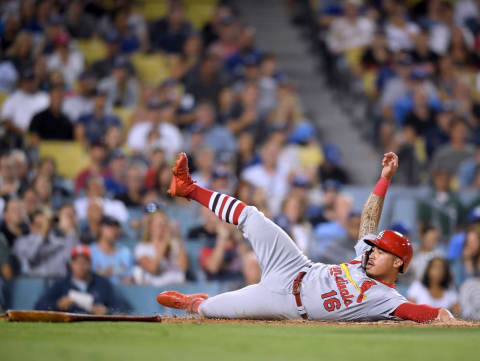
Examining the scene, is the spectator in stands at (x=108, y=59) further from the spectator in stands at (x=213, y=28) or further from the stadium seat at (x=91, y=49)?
the spectator in stands at (x=213, y=28)

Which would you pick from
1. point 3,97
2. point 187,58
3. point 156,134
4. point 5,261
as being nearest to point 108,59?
point 187,58

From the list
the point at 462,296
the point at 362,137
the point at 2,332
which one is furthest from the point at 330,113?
the point at 2,332

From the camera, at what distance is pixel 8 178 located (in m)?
9.39

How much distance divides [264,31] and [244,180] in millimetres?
5836

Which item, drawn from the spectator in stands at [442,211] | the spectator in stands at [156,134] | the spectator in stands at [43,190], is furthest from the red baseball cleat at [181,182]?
the spectator in stands at [442,211]

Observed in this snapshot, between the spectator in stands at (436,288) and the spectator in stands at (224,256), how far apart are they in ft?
5.90

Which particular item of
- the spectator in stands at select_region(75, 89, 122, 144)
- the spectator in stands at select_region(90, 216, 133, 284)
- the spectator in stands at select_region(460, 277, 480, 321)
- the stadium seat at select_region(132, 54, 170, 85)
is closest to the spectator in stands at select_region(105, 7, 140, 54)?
the stadium seat at select_region(132, 54, 170, 85)

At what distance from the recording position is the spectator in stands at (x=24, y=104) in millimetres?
10781

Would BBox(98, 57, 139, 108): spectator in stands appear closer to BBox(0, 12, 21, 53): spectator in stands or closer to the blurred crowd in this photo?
the blurred crowd

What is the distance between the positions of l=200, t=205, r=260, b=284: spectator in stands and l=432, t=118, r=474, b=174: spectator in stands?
3.81 meters

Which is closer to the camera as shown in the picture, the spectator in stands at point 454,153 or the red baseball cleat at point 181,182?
the red baseball cleat at point 181,182

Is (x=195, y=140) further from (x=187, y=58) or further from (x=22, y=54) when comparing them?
(x=22, y=54)

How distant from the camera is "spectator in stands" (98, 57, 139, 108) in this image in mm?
11797

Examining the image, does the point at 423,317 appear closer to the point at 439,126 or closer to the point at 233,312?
the point at 233,312
